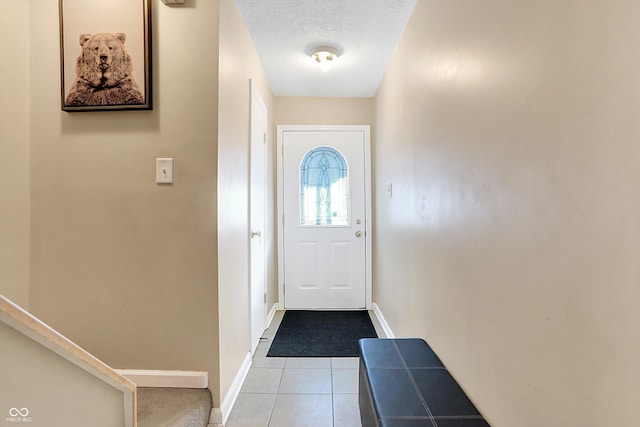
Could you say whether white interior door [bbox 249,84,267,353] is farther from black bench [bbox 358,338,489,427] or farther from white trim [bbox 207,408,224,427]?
black bench [bbox 358,338,489,427]

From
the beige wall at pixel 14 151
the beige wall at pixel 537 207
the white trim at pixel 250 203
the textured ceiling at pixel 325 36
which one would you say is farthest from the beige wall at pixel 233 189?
the beige wall at pixel 537 207

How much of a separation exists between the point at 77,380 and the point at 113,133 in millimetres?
1316

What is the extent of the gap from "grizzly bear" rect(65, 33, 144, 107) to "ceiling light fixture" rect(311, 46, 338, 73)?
1.38 m

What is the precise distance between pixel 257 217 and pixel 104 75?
1353 millimetres

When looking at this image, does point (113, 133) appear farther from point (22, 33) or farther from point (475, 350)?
point (475, 350)

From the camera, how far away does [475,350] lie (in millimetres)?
1164

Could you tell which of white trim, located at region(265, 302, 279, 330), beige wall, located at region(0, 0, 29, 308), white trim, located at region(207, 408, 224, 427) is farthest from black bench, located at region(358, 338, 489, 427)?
beige wall, located at region(0, 0, 29, 308)

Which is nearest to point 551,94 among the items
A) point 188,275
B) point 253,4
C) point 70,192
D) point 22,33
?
point 188,275

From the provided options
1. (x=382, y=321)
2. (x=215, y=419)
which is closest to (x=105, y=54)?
(x=215, y=419)

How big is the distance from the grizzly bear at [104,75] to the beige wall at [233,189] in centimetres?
46

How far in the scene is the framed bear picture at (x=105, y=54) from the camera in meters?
1.57

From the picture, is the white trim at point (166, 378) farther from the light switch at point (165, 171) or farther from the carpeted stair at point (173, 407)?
the light switch at point (165, 171)

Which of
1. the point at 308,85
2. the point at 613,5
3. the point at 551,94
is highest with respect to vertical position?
the point at 308,85

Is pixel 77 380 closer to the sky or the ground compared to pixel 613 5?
closer to the ground
